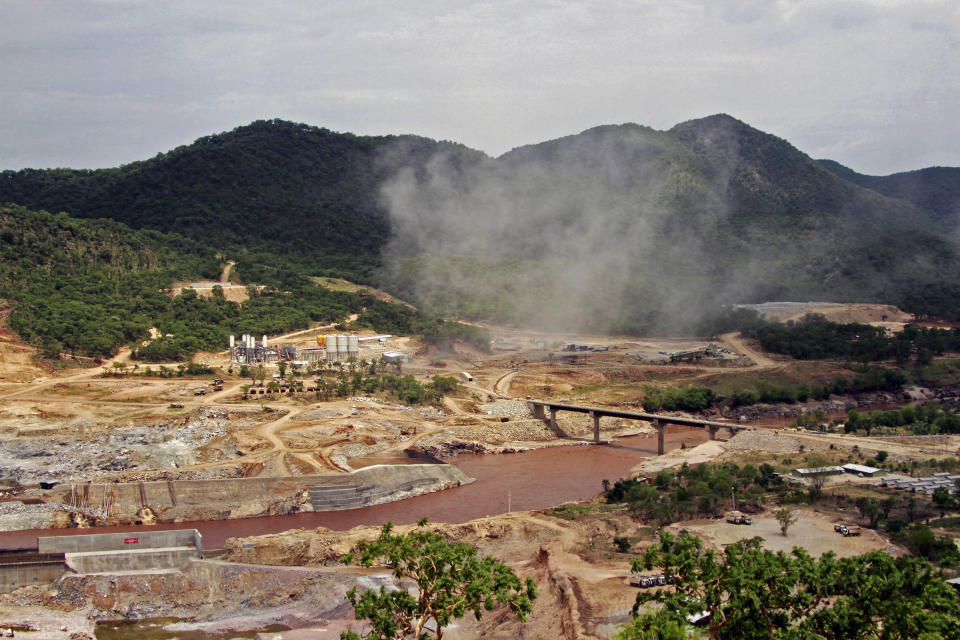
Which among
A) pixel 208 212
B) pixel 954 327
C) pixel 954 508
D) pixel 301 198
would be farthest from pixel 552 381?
pixel 301 198

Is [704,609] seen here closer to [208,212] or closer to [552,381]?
[552,381]

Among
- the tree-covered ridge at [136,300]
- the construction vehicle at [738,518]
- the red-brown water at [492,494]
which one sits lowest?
the red-brown water at [492,494]

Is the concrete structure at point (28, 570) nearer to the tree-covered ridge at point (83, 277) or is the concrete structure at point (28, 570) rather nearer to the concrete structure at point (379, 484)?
the concrete structure at point (379, 484)

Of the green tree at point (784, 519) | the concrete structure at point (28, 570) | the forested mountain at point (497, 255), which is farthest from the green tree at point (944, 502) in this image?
the forested mountain at point (497, 255)

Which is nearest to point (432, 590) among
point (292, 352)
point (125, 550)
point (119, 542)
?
point (125, 550)

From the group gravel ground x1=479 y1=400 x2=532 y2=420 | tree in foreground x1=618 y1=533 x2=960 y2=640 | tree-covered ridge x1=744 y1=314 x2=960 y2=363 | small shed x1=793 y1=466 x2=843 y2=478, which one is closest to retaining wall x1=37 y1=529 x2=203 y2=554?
tree in foreground x1=618 y1=533 x2=960 y2=640
